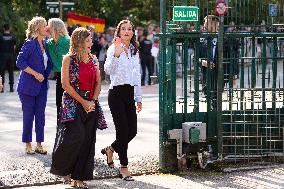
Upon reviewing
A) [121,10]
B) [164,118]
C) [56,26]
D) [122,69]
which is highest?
[121,10]

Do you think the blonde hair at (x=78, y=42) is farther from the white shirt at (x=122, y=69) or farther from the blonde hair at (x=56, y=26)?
the blonde hair at (x=56, y=26)

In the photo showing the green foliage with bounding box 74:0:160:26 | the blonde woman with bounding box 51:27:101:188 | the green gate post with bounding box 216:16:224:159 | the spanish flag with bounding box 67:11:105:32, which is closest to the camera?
the blonde woman with bounding box 51:27:101:188

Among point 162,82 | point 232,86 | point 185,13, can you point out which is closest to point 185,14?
point 185,13

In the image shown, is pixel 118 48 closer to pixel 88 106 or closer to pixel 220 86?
pixel 88 106

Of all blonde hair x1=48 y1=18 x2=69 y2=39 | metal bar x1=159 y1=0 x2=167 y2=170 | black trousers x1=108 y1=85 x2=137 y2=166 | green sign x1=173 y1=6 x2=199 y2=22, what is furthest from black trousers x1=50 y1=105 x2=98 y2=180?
blonde hair x1=48 y1=18 x2=69 y2=39

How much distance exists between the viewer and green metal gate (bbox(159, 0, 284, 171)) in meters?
8.96

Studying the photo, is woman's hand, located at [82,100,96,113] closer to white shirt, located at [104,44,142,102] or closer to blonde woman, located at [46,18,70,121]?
white shirt, located at [104,44,142,102]

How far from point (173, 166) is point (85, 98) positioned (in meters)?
1.59

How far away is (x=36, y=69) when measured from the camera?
398 inches

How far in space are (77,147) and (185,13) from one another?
2073mm

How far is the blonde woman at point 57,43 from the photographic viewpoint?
9922 mm

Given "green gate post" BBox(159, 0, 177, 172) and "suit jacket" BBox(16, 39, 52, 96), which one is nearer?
"green gate post" BBox(159, 0, 177, 172)

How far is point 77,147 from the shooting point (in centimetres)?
816

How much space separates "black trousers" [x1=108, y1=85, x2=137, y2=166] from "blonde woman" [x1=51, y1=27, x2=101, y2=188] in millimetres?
444
